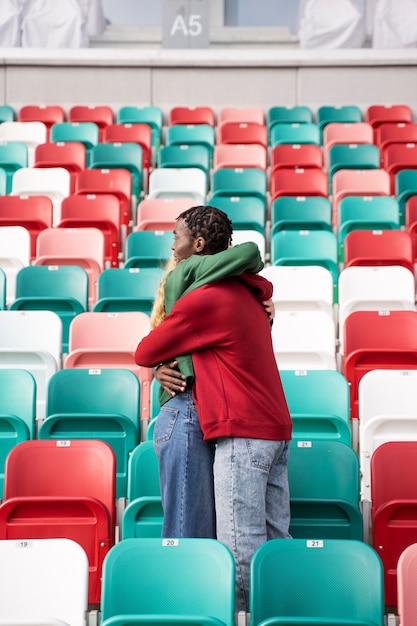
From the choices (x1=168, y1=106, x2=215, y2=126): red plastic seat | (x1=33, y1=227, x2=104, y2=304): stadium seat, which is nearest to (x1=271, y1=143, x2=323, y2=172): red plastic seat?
(x1=168, y1=106, x2=215, y2=126): red plastic seat

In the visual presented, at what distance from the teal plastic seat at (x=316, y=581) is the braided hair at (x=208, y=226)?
2.63 feet

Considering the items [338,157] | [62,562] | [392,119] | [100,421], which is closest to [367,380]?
[100,421]

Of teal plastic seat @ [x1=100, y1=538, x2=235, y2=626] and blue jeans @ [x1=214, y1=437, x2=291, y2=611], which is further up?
blue jeans @ [x1=214, y1=437, x2=291, y2=611]

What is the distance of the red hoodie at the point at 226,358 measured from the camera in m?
2.53

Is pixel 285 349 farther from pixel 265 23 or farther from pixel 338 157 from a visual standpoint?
pixel 265 23

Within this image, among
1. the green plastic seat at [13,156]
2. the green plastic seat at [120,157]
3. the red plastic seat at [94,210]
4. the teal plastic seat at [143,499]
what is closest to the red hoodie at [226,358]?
the teal plastic seat at [143,499]

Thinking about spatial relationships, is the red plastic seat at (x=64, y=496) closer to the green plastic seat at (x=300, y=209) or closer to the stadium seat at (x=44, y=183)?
the green plastic seat at (x=300, y=209)

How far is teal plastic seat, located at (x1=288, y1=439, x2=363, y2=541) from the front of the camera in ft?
10.3

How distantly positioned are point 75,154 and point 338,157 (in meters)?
1.91

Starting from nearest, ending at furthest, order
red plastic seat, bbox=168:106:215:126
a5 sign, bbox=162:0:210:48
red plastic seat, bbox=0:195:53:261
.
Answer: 1. red plastic seat, bbox=0:195:53:261
2. red plastic seat, bbox=168:106:215:126
3. a5 sign, bbox=162:0:210:48

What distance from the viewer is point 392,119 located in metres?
8.20

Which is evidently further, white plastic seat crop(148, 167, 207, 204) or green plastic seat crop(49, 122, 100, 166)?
green plastic seat crop(49, 122, 100, 166)

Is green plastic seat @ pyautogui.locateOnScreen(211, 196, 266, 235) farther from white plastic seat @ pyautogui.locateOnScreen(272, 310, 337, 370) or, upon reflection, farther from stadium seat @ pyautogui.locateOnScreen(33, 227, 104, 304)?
white plastic seat @ pyautogui.locateOnScreen(272, 310, 337, 370)

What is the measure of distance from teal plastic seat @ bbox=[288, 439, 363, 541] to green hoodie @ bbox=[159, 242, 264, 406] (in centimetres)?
75
